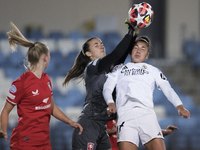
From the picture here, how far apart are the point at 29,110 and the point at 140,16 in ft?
4.29

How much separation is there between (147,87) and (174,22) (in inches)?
354

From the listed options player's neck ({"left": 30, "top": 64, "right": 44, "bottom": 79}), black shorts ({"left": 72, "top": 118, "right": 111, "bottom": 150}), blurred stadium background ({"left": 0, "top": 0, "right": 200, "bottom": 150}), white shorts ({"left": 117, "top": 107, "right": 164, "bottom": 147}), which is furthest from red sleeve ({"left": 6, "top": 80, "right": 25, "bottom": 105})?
blurred stadium background ({"left": 0, "top": 0, "right": 200, "bottom": 150})

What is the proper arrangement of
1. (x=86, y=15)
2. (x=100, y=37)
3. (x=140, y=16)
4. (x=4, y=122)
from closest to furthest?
1. (x=4, y=122)
2. (x=140, y=16)
3. (x=100, y=37)
4. (x=86, y=15)

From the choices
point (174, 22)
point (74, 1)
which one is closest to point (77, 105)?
point (74, 1)

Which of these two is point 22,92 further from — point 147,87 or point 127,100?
point 147,87

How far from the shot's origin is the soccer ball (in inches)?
118

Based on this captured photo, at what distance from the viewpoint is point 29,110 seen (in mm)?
2787

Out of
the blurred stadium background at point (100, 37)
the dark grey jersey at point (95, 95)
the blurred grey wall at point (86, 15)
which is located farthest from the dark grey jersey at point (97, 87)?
the blurred grey wall at point (86, 15)

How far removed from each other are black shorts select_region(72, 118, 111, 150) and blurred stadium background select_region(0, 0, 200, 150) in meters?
3.30

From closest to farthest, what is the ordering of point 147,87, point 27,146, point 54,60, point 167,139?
point 27,146
point 147,87
point 167,139
point 54,60

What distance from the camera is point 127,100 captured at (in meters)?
2.91

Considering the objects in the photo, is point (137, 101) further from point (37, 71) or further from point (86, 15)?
point (86, 15)

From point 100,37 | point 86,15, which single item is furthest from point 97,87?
point 86,15

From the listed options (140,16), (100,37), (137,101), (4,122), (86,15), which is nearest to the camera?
(4,122)
